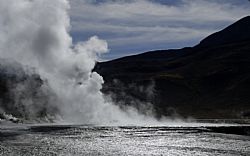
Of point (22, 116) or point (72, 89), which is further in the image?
point (22, 116)

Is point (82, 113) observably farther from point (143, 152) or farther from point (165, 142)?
Answer: point (143, 152)

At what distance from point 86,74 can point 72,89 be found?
848 centimetres

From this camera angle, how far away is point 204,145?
268ft

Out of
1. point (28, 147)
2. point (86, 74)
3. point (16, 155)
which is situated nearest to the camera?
point (16, 155)

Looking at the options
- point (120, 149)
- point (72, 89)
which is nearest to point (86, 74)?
point (72, 89)

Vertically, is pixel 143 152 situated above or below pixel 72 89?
below

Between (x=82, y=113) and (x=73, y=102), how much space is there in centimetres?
613

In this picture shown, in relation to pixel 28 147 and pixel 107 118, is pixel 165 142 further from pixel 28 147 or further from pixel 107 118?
pixel 107 118

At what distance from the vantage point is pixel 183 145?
82312mm

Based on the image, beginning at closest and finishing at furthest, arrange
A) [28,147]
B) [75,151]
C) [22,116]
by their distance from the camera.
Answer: [75,151]
[28,147]
[22,116]

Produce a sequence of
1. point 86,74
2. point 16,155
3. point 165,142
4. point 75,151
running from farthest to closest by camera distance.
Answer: point 86,74, point 165,142, point 75,151, point 16,155

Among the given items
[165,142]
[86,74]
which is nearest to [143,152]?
[165,142]

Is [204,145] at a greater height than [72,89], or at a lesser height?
lesser

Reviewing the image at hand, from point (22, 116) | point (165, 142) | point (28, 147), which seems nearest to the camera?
point (28, 147)
